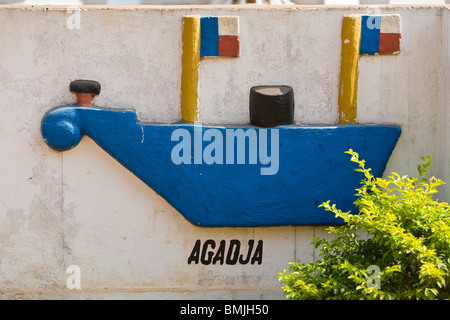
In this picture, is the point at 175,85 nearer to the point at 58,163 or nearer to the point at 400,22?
the point at 58,163

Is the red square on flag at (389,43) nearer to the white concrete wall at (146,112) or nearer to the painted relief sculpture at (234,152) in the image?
the white concrete wall at (146,112)

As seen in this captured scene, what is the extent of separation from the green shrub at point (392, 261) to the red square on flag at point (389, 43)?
1122mm

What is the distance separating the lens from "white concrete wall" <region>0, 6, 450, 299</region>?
5.61 m

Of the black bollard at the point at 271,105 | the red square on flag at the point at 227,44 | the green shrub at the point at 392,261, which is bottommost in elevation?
the green shrub at the point at 392,261

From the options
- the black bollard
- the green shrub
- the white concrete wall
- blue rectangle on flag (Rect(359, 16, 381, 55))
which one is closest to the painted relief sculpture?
the black bollard

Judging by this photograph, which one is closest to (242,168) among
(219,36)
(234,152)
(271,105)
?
(234,152)

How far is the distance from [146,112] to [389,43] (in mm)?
1677

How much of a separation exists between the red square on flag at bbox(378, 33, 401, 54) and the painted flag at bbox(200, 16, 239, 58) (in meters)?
0.96

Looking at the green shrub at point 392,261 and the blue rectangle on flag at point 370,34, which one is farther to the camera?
the blue rectangle on flag at point 370,34

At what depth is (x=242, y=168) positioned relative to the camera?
562 centimetres

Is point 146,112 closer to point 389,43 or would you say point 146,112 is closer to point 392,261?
point 389,43

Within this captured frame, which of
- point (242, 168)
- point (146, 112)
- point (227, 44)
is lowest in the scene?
point (242, 168)

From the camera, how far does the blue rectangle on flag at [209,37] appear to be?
5566 mm

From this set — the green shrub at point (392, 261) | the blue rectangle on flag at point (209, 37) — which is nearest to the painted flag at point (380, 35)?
the blue rectangle on flag at point (209, 37)
